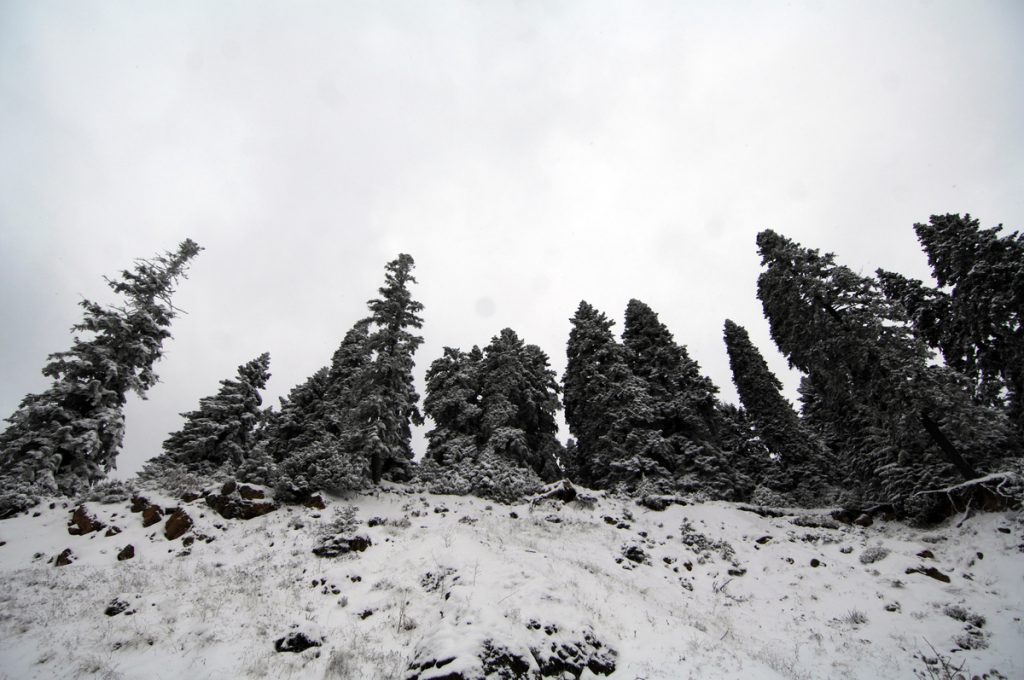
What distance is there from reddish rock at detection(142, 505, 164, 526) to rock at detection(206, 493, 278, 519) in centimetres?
156

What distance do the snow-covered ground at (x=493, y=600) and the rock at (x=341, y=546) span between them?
1.06ft

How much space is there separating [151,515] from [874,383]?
3065 cm

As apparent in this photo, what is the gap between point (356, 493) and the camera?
20719 mm

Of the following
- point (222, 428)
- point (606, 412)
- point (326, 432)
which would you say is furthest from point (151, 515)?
point (606, 412)

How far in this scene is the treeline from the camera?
18750mm

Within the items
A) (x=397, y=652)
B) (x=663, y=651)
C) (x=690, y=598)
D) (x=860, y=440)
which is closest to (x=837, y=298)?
(x=860, y=440)

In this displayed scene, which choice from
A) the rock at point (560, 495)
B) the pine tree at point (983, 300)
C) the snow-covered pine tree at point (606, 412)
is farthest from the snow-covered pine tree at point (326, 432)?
the pine tree at point (983, 300)

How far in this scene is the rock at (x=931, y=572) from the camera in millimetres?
13391

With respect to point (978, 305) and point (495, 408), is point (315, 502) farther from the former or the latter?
point (978, 305)

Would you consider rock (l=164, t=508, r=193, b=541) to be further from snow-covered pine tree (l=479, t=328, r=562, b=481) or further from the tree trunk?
the tree trunk

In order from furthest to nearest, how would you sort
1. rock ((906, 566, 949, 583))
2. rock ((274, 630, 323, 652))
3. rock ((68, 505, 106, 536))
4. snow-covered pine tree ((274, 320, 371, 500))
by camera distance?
snow-covered pine tree ((274, 320, 371, 500)) < rock ((68, 505, 106, 536)) < rock ((906, 566, 949, 583)) < rock ((274, 630, 323, 652))

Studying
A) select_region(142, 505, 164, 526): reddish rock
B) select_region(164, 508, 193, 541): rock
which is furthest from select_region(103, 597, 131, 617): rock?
select_region(142, 505, 164, 526): reddish rock

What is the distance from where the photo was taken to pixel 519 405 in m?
32.8

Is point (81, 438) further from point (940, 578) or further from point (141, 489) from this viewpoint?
point (940, 578)
